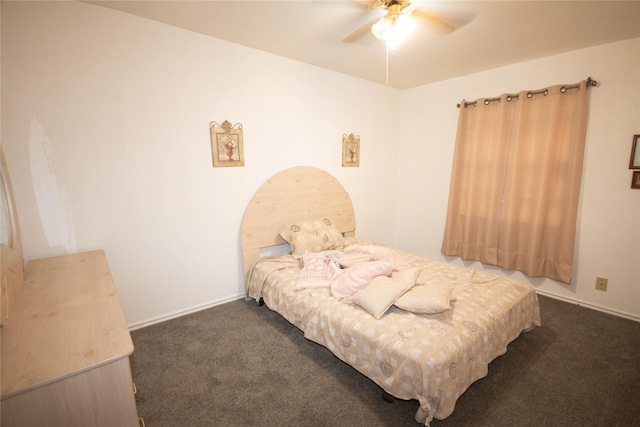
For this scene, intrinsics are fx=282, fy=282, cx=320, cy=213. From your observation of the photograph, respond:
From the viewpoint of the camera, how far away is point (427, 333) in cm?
155

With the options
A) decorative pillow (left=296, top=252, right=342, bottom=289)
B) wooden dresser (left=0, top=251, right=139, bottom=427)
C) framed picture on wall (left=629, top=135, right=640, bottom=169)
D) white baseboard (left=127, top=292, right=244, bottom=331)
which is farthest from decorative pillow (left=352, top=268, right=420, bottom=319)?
framed picture on wall (left=629, top=135, right=640, bottom=169)

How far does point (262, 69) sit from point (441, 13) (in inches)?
63.2

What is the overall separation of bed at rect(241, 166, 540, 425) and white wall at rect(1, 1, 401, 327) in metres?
0.35

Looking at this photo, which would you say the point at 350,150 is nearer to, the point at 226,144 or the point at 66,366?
the point at 226,144

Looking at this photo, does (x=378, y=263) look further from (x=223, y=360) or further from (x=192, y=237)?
(x=192, y=237)

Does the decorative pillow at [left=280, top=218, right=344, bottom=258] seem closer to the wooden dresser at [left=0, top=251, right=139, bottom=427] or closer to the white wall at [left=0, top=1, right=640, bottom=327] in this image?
the white wall at [left=0, top=1, right=640, bottom=327]

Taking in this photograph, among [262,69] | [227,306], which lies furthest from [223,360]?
[262,69]

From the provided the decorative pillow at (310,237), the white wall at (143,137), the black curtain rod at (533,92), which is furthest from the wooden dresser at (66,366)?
the black curtain rod at (533,92)

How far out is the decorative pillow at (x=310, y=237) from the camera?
2820 millimetres

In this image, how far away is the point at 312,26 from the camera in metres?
2.20

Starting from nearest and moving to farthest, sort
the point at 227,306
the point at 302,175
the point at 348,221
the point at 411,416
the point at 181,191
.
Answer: the point at 411,416, the point at 181,191, the point at 227,306, the point at 302,175, the point at 348,221

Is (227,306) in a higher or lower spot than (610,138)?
lower

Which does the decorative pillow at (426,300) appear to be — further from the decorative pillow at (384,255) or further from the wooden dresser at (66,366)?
the wooden dresser at (66,366)

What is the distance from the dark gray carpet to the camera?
1.55m
